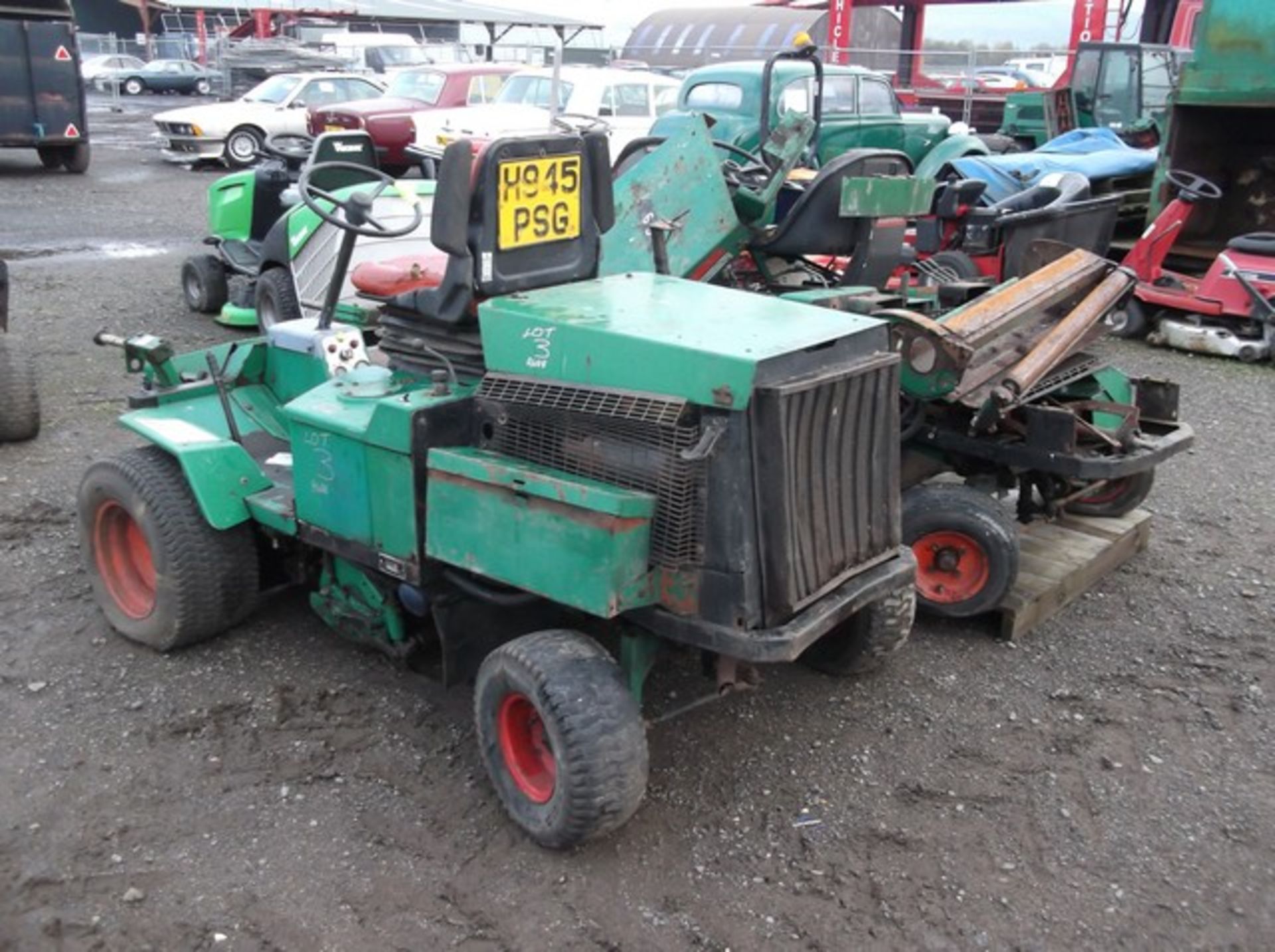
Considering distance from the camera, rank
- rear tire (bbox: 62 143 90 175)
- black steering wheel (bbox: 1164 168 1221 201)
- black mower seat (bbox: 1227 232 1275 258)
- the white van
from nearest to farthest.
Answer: black steering wheel (bbox: 1164 168 1221 201) < black mower seat (bbox: 1227 232 1275 258) < rear tire (bbox: 62 143 90 175) < the white van

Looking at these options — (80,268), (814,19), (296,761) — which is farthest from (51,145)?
(814,19)

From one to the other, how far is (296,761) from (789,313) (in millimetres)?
1884

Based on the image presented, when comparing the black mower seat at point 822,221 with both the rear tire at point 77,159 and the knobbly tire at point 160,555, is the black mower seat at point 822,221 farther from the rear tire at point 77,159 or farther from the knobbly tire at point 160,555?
the rear tire at point 77,159

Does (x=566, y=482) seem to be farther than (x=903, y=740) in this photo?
No

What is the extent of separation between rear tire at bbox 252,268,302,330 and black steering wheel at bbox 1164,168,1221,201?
19.2 feet

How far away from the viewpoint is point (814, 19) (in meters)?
29.5

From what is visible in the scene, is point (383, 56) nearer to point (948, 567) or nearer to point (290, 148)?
point (290, 148)

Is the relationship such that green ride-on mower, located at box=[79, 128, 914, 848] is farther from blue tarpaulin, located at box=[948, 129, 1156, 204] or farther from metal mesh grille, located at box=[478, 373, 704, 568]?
blue tarpaulin, located at box=[948, 129, 1156, 204]

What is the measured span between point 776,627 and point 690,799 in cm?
69

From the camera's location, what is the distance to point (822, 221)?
5.66m

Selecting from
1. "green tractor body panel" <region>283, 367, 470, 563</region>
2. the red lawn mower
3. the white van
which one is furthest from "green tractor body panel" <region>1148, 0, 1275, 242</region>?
the white van

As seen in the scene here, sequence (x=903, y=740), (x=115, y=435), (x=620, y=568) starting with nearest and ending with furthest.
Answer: (x=620, y=568)
(x=903, y=740)
(x=115, y=435)

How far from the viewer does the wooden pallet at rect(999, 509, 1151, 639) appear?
14.2ft

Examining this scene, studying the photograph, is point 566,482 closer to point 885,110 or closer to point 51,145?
point 885,110
